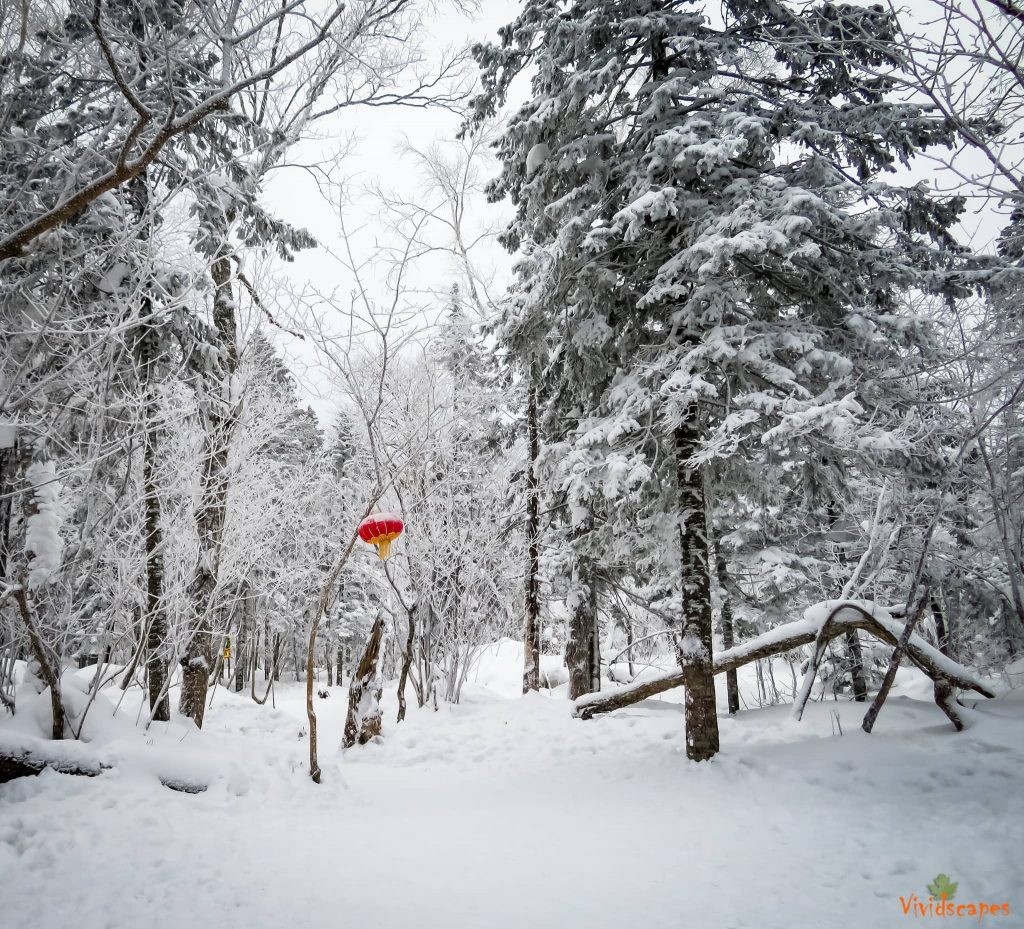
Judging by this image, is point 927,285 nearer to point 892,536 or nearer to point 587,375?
point 892,536

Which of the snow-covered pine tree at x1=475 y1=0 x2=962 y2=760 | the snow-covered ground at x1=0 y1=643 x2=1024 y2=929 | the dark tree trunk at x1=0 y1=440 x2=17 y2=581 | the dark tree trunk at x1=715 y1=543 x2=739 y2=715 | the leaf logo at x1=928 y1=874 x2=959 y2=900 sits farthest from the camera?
the dark tree trunk at x1=715 y1=543 x2=739 y2=715

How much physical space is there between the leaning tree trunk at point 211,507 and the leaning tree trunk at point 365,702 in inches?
80.5

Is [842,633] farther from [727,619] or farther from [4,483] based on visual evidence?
[4,483]

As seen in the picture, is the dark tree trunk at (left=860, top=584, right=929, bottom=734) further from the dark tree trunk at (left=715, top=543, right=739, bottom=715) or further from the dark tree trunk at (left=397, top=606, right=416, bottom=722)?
the dark tree trunk at (left=397, top=606, right=416, bottom=722)

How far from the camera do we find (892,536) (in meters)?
6.90

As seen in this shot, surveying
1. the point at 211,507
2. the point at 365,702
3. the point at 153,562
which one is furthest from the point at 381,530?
the point at 153,562

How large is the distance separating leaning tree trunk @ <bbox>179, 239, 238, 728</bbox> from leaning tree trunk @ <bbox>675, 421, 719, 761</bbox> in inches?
232

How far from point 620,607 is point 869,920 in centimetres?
910

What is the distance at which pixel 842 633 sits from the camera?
21.6ft

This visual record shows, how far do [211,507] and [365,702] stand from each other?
3.65 m

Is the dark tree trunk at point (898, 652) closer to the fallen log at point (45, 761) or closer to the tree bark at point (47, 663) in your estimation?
the fallen log at point (45, 761)

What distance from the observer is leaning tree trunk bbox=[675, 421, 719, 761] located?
6.00 meters

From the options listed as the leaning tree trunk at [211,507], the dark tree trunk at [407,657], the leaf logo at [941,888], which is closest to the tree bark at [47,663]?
the leaning tree trunk at [211,507]

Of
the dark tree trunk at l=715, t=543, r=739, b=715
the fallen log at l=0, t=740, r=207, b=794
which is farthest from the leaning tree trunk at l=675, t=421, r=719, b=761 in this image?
the dark tree trunk at l=715, t=543, r=739, b=715
